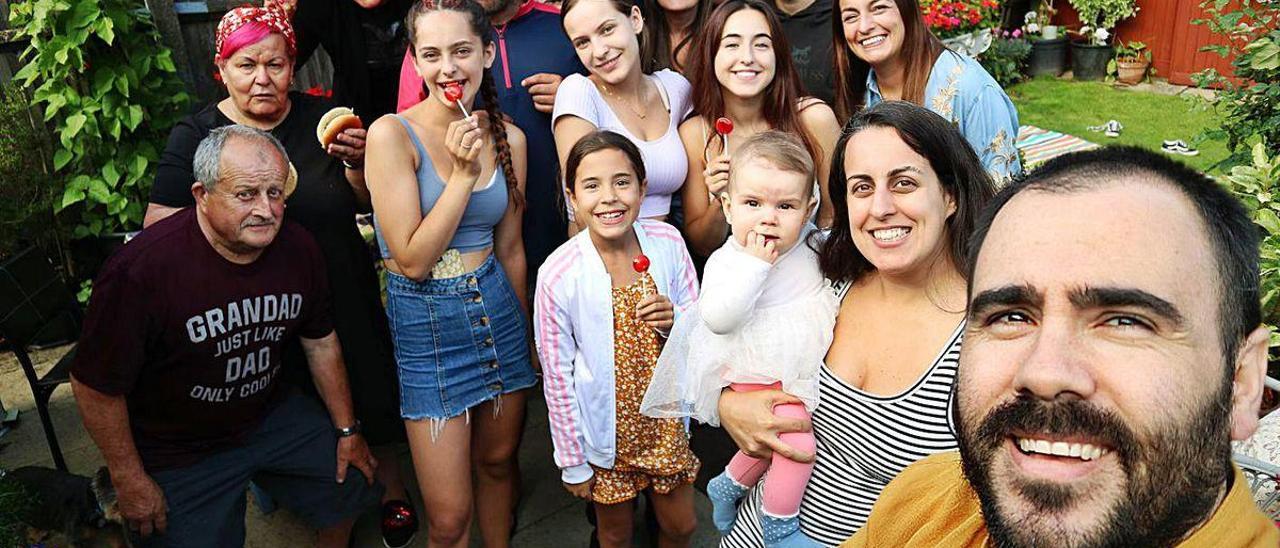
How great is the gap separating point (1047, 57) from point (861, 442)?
10.8 m

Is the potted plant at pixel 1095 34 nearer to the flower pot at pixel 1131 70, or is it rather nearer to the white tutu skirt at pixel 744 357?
the flower pot at pixel 1131 70

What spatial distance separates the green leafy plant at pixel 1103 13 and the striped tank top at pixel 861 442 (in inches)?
418

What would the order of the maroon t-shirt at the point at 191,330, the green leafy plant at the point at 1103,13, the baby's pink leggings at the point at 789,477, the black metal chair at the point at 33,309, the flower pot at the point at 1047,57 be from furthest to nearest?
the flower pot at the point at 1047,57 → the green leafy plant at the point at 1103,13 → the black metal chair at the point at 33,309 → the maroon t-shirt at the point at 191,330 → the baby's pink leggings at the point at 789,477

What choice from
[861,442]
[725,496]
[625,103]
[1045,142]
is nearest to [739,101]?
[625,103]

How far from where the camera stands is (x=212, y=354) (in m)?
2.80

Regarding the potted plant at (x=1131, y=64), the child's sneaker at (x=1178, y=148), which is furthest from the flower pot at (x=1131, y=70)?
the child's sneaker at (x=1178, y=148)

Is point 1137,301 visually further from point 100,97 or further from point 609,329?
point 100,97

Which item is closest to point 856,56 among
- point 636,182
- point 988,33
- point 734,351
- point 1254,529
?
point 636,182

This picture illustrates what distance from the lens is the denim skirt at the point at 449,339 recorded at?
298cm

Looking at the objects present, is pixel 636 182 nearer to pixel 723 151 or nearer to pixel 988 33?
pixel 723 151

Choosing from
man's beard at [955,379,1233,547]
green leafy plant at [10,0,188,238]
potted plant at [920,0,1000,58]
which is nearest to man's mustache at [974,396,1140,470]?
man's beard at [955,379,1233,547]

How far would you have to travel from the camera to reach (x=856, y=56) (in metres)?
3.33

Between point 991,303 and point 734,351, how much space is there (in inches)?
45.7

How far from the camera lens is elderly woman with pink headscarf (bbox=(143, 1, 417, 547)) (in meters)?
3.08
